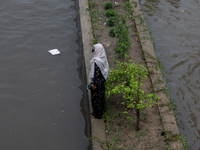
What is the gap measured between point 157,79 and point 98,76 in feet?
6.47

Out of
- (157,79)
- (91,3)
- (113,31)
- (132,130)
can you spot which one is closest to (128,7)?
(91,3)

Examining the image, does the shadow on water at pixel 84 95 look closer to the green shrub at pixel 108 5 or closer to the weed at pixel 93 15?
the weed at pixel 93 15

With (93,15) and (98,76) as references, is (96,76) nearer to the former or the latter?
(98,76)

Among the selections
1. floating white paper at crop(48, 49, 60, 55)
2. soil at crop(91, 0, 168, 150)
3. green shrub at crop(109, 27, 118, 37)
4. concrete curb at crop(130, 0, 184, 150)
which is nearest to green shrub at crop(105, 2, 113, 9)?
concrete curb at crop(130, 0, 184, 150)

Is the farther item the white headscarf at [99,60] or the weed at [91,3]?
the weed at [91,3]

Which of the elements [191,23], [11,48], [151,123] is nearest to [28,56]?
[11,48]

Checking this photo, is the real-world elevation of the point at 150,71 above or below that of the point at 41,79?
above

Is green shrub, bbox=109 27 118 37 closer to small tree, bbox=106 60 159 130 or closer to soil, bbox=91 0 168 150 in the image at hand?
soil, bbox=91 0 168 150

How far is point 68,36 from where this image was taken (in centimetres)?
752

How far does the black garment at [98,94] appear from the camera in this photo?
4367 millimetres

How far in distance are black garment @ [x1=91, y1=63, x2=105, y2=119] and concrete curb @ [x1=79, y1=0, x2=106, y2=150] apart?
0.69 ft

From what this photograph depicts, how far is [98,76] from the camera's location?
4371mm

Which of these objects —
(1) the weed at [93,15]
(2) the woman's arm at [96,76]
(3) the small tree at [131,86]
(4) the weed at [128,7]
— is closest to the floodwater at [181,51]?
(4) the weed at [128,7]

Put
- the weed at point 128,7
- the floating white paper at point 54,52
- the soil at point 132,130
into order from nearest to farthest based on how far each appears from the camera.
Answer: the soil at point 132,130 < the floating white paper at point 54,52 < the weed at point 128,7
